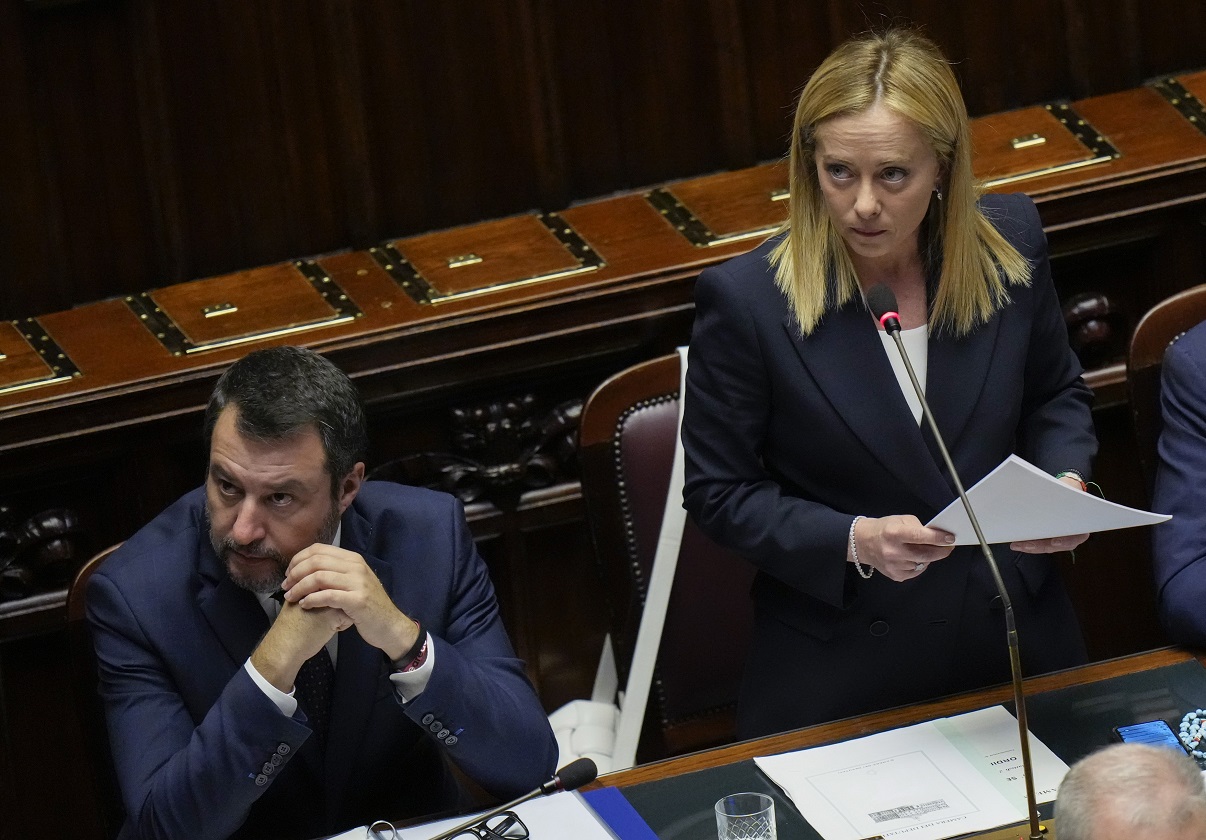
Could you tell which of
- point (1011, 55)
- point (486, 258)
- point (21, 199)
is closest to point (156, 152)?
point (21, 199)

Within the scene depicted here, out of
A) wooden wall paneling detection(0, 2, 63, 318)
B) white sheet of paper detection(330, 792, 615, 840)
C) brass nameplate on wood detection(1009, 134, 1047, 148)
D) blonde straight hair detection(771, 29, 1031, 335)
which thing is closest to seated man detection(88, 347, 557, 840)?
white sheet of paper detection(330, 792, 615, 840)

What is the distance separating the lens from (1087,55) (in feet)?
14.3

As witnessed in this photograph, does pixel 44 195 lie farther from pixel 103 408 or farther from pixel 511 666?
pixel 511 666

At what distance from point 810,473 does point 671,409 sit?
49 cm

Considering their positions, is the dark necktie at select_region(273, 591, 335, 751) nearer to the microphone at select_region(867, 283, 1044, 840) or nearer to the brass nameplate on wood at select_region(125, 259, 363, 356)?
the microphone at select_region(867, 283, 1044, 840)

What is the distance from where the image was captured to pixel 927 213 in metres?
2.76

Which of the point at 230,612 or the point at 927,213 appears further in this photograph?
the point at 927,213

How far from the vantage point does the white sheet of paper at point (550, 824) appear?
2.30m

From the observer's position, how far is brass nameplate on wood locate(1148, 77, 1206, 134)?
4.19m

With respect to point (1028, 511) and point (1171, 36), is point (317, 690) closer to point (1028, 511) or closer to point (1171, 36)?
point (1028, 511)

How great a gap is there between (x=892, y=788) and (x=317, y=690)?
859mm

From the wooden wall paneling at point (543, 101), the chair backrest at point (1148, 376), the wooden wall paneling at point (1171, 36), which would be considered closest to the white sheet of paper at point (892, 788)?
the chair backrest at point (1148, 376)

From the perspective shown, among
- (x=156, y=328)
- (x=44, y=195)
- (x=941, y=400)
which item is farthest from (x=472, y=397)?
(x=941, y=400)

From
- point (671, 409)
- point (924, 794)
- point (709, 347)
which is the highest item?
point (709, 347)
